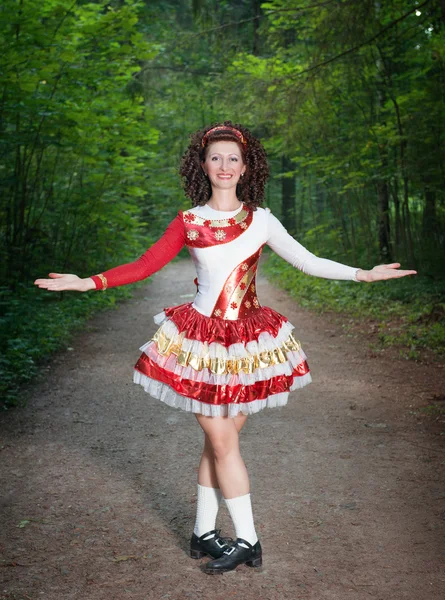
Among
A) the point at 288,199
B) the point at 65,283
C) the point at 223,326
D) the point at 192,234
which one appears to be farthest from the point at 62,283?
the point at 288,199

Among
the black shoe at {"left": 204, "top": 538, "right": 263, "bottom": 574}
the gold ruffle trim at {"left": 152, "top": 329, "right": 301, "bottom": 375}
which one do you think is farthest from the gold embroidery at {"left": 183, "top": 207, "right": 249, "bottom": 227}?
the black shoe at {"left": 204, "top": 538, "right": 263, "bottom": 574}

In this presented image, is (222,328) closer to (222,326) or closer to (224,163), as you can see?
(222,326)

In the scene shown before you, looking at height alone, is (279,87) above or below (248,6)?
below

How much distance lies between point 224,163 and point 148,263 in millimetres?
618

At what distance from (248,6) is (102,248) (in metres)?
11.5

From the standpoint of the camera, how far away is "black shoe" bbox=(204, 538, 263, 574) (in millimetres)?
3045

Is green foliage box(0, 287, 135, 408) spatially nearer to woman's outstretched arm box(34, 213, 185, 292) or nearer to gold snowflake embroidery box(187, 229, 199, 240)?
woman's outstretched arm box(34, 213, 185, 292)

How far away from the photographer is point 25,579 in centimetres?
297

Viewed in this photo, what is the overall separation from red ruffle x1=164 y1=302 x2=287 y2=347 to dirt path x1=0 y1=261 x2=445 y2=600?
115 cm

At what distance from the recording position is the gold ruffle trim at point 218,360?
2.94 meters

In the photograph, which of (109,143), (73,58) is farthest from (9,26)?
(109,143)

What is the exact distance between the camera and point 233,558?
10.0 feet

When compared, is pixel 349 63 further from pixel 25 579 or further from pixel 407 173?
pixel 25 579

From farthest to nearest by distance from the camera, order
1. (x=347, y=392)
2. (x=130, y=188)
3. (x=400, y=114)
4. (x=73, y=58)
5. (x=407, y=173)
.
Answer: (x=130, y=188)
(x=400, y=114)
(x=407, y=173)
(x=73, y=58)
(x=347, y=392)
